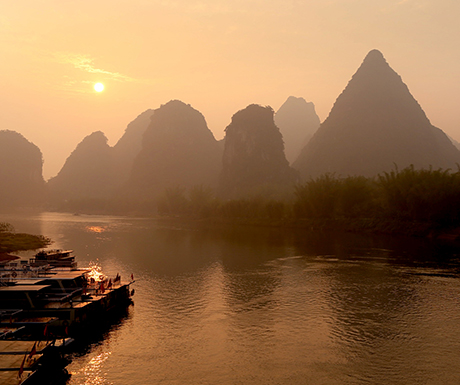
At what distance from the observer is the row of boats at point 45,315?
51.4 ft

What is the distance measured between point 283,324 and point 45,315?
48.4 ft

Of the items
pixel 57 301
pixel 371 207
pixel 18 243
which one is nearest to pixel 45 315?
pixel 57 301

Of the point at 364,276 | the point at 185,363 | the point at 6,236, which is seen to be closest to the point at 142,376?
the point at 185,363

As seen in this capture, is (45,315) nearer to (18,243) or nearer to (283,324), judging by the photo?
(283,324)

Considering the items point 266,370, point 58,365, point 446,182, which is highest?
point 446,182

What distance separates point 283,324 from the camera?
24891mm

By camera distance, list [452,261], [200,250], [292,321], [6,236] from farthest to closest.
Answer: [6,236] → [200,250] → [452,261] → [292,321]

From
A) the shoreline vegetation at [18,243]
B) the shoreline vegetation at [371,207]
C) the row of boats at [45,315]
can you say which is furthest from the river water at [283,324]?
the shoreline vegetation at [371,207]

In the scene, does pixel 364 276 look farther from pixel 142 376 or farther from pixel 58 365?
pixel 58 365

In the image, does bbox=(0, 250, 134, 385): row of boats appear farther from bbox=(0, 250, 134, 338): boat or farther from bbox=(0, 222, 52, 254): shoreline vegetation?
bbox=(0, 222, 52, 254): shoreline vegetation

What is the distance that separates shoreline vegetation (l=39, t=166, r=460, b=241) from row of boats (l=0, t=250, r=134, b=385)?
58621 millimetres

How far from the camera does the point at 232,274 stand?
40969 millimetres

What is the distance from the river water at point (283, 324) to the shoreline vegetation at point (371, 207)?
23049mm

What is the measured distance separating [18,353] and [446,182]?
70.9 m
